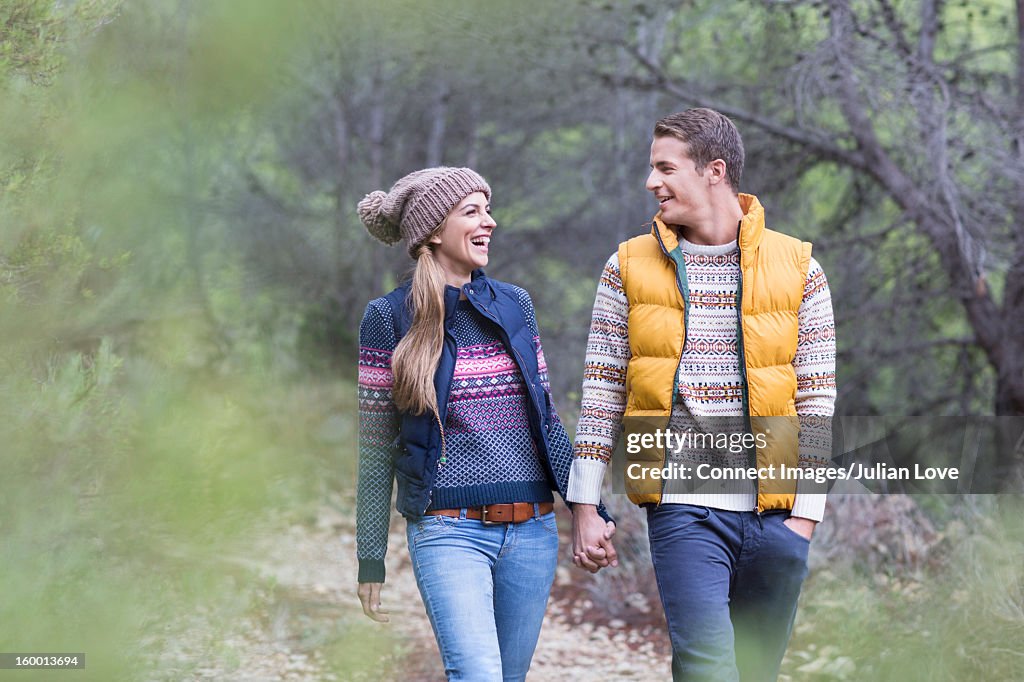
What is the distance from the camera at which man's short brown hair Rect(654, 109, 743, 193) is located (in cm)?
298

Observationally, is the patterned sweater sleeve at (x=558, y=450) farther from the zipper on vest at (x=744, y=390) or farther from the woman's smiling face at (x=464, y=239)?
the zipper on vest at (x=744, y=390)

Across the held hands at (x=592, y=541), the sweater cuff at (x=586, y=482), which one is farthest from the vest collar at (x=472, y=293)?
the held hands at (x=592, y=541)

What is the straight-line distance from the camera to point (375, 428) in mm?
3051

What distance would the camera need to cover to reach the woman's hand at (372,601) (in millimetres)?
2914

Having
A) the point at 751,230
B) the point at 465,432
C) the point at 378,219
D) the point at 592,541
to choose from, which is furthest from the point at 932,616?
the point at 378,219

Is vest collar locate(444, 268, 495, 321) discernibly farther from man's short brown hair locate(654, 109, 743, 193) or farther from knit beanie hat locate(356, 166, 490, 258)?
man's short brown hair locate(654, 109, 743, 193)

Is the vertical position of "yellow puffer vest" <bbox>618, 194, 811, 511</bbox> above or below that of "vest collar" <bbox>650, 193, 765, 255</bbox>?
below

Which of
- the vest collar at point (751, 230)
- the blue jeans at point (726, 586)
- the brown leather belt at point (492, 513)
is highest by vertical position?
the vest collar at point (751, 230)

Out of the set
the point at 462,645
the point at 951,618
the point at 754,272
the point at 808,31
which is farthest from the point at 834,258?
the point at 462,645

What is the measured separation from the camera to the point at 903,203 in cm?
754

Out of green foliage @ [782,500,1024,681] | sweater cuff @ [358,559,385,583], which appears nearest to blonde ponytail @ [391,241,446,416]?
sweater cuff @ [358,559,385,583]

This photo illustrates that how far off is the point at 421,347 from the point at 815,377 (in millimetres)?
1025

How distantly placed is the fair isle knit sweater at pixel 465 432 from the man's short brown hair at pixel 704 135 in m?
0.70

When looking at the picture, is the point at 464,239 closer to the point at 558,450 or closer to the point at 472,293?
the point at 472,293
